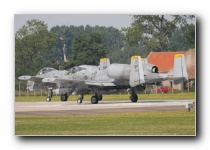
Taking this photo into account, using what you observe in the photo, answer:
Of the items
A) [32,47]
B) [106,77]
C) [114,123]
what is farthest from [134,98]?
[32,47]

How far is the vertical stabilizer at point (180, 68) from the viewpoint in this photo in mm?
30625

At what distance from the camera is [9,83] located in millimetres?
29734

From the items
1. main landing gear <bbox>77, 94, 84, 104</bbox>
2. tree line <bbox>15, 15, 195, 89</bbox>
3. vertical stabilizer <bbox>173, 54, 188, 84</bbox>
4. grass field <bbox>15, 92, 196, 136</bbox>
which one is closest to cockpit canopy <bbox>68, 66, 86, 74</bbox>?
tree line <bbox>15, 15, 195, 89</bbox>

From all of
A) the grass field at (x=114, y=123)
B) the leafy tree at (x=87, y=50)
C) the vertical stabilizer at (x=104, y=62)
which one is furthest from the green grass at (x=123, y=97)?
the leafy tree at (x=87, y=50)

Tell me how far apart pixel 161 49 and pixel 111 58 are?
1.25 m

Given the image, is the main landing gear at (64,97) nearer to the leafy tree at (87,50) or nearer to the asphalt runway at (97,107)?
the asphalt runway at (97,107)

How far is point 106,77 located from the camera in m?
32.4

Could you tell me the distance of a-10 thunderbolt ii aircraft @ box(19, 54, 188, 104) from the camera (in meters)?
31.0

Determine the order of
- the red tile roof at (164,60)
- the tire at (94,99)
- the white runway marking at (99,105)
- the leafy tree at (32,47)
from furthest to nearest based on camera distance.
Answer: the tire at (94,99), the white runway marking at (99,105), the red tile roof at (164,60), the leafy tree at (32,47)

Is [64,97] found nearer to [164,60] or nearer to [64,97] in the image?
[64,97]

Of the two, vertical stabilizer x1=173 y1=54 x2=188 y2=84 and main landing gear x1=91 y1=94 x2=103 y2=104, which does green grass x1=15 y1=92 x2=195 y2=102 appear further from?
vertical stabilizer x1=173 y1=54 x2=188 y2=84
